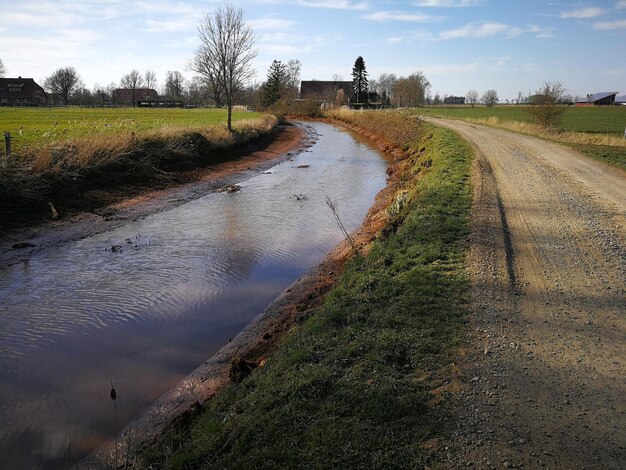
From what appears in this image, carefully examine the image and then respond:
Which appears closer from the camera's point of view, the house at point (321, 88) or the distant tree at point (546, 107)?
the distant tree at point (546, 107)

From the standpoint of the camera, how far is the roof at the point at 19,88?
322ft

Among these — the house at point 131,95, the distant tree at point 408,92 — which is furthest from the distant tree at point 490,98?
the house at point 131,95

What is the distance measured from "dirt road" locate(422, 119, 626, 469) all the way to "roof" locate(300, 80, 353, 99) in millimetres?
96613

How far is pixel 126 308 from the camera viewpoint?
26.0 feet

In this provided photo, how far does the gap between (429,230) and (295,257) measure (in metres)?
3.48

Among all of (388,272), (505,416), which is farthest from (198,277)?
(505,416)

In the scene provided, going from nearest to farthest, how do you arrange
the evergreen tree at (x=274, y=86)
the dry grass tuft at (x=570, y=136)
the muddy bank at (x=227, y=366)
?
the muddy bank at (x=227, y=366) → the dry grass tuft at (x=570, y=136) → the evergreen tree at (x=274, y=86)

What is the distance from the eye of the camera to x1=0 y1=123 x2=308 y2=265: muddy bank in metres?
11.2

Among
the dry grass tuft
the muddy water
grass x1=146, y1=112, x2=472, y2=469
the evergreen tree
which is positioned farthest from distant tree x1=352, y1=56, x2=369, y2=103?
grass x1=146, y1=112, x2=472, y2=469

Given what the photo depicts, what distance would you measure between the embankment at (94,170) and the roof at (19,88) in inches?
3789

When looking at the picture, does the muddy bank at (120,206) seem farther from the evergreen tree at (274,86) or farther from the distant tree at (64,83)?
Answer: the distant tree at (64,83)

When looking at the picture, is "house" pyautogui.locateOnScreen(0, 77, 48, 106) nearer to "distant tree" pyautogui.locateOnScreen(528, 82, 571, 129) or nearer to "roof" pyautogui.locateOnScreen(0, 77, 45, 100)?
"roof" pyautogui.locateOnScreen(0, 77, 45, 100)

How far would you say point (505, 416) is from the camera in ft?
12.3

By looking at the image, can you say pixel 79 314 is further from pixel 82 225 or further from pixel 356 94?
pixel 356 94
